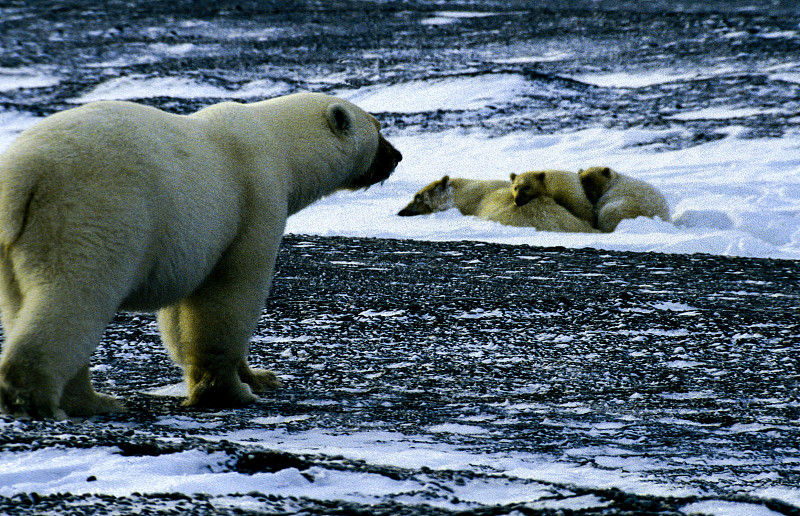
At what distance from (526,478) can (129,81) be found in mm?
16089

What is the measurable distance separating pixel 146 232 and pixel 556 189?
7469mm

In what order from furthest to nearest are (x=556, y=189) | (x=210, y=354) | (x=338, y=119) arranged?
1. (x=556, y=189)
2. (x=338, y=119)
3. (x=210, y=354)

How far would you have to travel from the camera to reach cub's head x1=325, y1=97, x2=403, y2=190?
174 inches

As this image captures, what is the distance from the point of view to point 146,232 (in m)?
3.17

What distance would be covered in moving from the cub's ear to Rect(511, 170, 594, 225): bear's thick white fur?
5370 mm

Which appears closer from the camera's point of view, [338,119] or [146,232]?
[146,232]

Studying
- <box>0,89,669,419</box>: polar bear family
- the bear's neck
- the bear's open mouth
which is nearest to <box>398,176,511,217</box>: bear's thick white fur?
the bear's open mouth

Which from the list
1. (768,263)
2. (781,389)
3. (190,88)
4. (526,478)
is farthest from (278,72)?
(526,478)

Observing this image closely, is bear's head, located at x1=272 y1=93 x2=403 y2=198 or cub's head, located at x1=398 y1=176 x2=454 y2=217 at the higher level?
bear's head, located at x1=272 y1=93 x2=403 y2=198

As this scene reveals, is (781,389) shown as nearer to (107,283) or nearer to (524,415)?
(524,415)

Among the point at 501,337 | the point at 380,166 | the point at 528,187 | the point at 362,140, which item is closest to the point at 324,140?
the point at 362,140

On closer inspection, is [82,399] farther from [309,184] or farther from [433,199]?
[433,199]

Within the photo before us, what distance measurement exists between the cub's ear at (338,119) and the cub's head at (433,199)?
20.1 ft

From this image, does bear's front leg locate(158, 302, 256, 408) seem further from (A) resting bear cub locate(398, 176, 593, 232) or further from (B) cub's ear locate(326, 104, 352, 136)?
(A) resting bear cub locate(398, 176, 593, 232)
